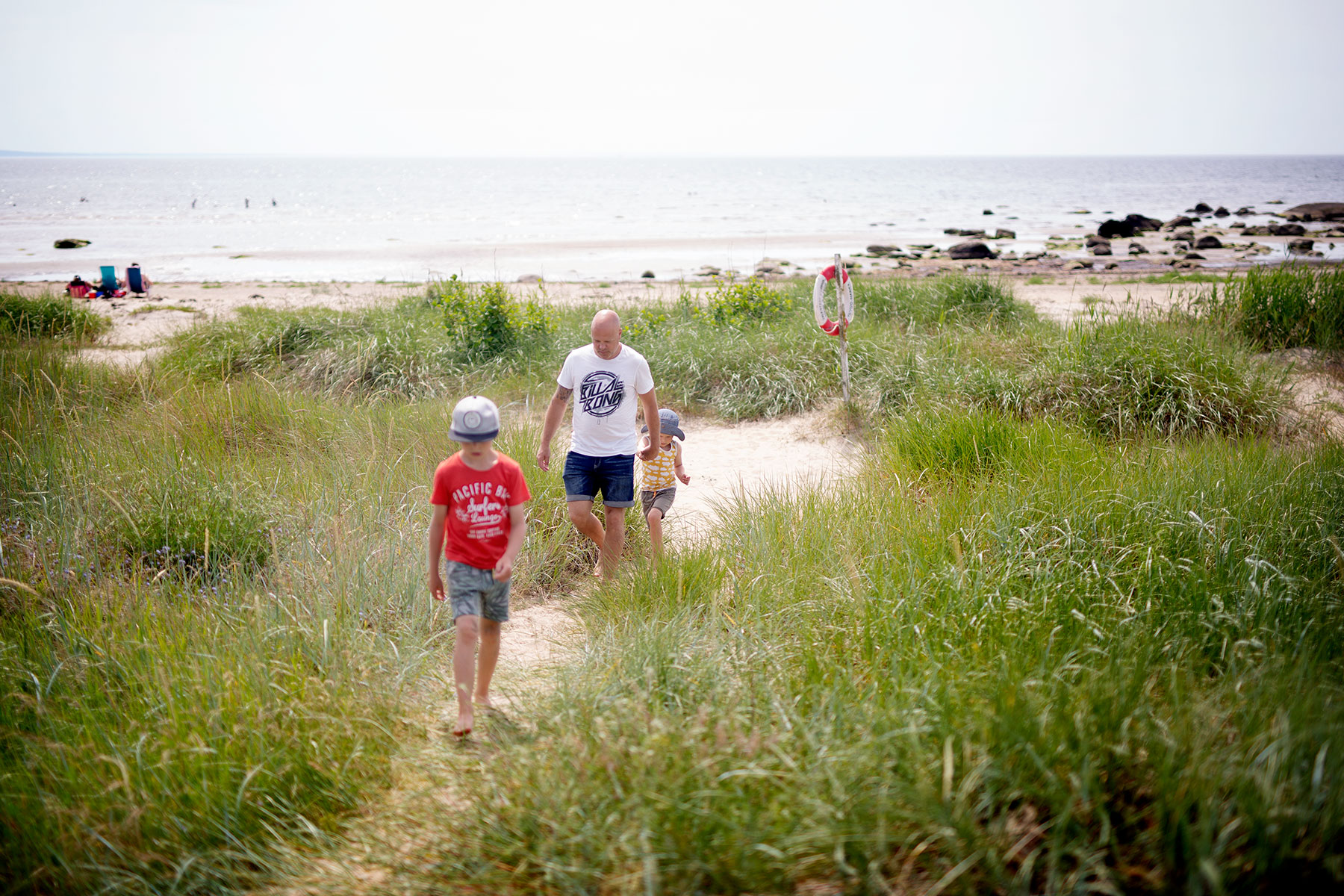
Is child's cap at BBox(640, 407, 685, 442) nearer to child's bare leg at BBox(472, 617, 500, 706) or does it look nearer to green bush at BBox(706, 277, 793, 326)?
child's bare leg at BBox(472, 617, 500, 706)

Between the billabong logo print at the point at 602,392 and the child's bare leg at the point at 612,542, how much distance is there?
2.33 ft

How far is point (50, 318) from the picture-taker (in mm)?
13188

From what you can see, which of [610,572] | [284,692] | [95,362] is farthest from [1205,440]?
[95,362]

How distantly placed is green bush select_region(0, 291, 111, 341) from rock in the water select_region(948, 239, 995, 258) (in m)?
27.7

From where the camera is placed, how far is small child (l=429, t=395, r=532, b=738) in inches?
141

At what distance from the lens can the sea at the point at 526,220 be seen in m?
30.8

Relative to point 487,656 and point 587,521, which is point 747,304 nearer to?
point 587,521

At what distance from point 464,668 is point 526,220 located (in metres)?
52.4

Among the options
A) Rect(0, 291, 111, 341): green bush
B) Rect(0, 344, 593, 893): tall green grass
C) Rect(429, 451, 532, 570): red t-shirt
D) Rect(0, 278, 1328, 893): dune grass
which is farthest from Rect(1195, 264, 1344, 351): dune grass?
Rect(0, 291, 111, 341): green bush

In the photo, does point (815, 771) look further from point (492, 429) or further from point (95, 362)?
point (95, 362)

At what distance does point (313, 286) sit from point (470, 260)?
11800mm

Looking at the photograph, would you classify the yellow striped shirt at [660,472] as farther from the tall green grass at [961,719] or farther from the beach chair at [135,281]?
the beach chair at [135,281]

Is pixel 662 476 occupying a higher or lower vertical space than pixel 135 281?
lower

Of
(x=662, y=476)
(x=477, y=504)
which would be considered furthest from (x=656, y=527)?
(x=477, y=504)
